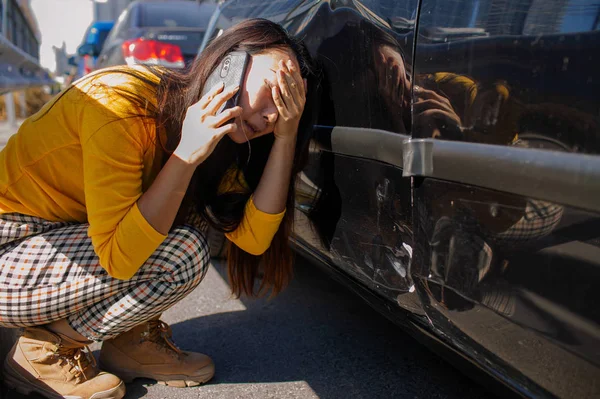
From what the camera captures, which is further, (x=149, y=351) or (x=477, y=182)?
(x=149, y=351)

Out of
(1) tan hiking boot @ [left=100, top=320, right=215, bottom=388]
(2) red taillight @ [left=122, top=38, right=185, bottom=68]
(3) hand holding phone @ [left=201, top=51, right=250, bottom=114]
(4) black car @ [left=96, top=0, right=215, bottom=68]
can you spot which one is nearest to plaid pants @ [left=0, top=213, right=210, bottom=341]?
(1) tan hiking boot @ [left=100, top=320, right=215, bottom=388]

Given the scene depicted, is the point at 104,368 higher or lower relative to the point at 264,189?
lower

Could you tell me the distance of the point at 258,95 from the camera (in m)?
1.33

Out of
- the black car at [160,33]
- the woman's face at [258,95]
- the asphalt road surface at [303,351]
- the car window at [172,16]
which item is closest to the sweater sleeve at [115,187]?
the woman's face at [258,95]

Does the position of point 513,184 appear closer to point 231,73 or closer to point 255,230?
point 231,73

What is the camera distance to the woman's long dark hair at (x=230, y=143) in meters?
1.41

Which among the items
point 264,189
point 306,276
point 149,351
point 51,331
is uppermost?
point 264,189

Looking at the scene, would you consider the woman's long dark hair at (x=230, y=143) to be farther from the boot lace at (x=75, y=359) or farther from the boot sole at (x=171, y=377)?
the boot lace at (x=75, y=359)

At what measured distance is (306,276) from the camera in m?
2.66

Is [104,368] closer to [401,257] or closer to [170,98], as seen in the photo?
[170,98]

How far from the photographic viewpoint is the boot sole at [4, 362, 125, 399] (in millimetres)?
1615

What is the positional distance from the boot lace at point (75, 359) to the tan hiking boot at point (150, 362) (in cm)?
9

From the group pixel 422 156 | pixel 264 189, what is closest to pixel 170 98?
pixel 264 189

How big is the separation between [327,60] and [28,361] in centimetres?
114
